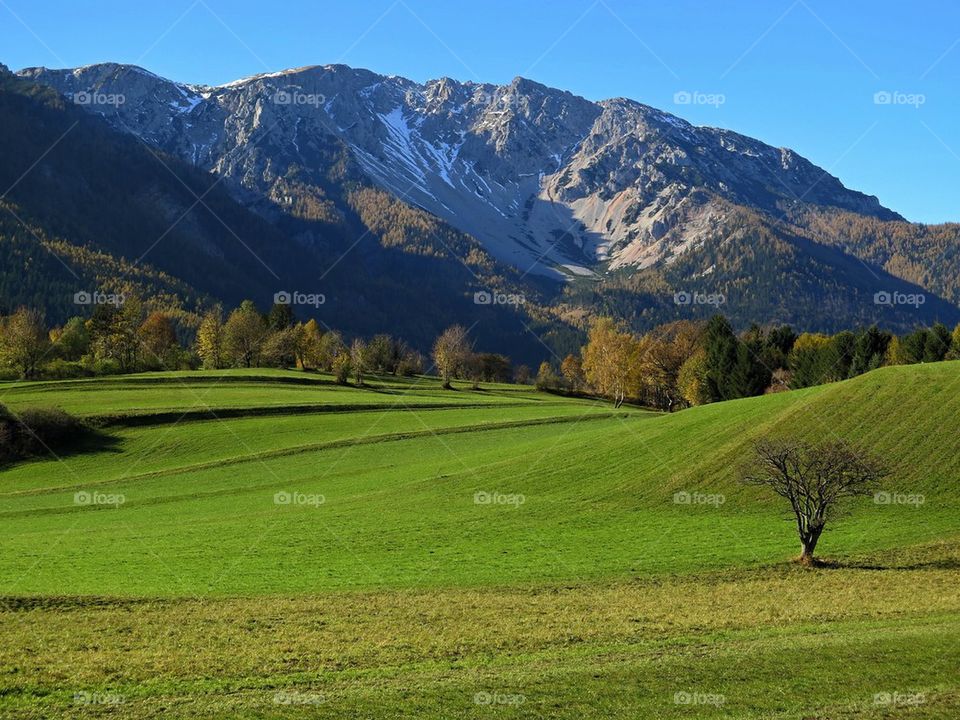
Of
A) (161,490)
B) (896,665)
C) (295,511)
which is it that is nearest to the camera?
(896,665)

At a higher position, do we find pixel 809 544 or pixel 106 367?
pixel 106 367

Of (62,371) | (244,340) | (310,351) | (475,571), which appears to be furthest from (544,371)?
(475,571)

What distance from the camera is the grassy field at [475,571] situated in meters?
22.8

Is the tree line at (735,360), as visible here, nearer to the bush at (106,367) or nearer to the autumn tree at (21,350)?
the bush at (106,367)

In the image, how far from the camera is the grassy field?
22.8m

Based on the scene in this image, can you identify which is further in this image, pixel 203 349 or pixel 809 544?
pixel 203 349

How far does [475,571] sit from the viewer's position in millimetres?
42062

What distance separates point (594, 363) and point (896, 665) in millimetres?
135575

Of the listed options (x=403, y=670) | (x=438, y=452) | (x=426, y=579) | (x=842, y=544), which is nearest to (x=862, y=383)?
(x=842, y=544)

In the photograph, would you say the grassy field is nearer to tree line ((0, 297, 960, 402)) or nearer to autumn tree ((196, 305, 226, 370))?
tree line ((0, 297, 960, 402))

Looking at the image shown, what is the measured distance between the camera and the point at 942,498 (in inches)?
2069

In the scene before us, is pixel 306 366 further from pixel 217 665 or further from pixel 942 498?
pixel 217 665

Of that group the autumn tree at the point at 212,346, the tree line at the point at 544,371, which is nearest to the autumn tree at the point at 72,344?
the tree line at the point at 544,371

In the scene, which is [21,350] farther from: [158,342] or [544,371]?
[544,371]
